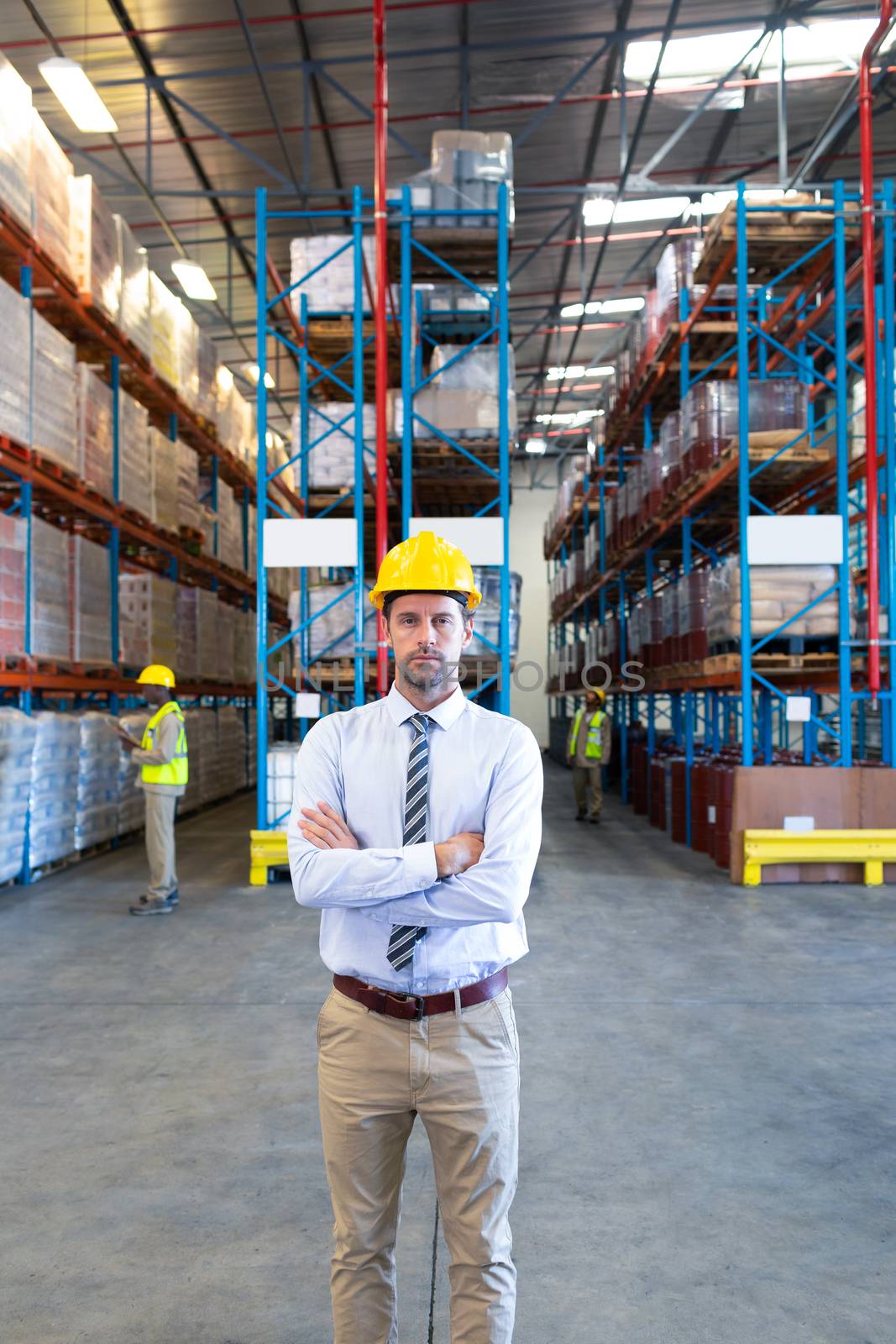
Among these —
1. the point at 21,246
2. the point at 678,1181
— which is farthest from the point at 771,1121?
the point at 21,246

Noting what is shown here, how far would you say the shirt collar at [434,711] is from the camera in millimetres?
2074

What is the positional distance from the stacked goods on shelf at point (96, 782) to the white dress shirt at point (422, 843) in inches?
280

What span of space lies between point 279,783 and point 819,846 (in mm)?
4492

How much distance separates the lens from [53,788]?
868cm

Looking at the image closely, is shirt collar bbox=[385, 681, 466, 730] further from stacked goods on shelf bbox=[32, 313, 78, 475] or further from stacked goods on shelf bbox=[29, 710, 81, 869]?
stacked goods on shelf bbox=[32, 313, 78, 475]

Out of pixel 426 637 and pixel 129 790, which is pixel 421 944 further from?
pixel 129 790

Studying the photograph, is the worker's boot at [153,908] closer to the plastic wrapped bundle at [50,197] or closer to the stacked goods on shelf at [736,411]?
the plastic wrapped bundle at [50,197]

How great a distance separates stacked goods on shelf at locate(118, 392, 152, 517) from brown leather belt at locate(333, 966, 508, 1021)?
9199 millimetres

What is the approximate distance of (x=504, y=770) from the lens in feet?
6.69

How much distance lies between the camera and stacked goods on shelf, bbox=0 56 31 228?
757cm

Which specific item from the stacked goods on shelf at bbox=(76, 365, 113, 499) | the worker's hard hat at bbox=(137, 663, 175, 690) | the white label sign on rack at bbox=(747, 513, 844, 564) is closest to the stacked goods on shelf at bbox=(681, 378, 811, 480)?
the white label sign on rack at bbox=(747, 513, 844, 564)

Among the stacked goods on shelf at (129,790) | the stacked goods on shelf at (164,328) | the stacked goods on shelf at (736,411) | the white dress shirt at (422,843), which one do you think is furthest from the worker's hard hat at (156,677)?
the white dress shirt at (422,843)

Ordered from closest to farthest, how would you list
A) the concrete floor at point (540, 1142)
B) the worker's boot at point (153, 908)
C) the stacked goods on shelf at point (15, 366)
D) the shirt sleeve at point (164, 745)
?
the concrete floor at point (540, 1142), the shirt sleeve at point (164, 745), the worker's boot at point (153, 908), the stacked goods on shelf at point (15, 366)

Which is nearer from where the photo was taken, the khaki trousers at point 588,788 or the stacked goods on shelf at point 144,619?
the stacked goods on shelf at point 144,619
